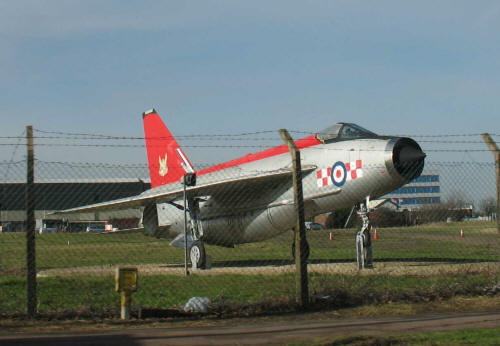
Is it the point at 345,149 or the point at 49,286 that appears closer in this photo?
the point at 49,286

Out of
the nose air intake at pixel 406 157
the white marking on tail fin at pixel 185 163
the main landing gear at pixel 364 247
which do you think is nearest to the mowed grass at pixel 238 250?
the white marking on tail fin at pixel 185 163

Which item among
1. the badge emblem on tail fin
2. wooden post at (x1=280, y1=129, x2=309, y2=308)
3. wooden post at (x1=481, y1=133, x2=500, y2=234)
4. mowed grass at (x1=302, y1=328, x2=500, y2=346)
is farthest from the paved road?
the badge emblem on tail fin

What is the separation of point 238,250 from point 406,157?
16350 millimetres

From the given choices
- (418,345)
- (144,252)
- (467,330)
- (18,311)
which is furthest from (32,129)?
(144,252)

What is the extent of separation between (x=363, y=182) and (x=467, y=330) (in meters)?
8.44

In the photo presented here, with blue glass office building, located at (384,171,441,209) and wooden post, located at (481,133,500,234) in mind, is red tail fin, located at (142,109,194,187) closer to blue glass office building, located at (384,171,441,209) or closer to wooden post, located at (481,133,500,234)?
blue glass office building, located at (384,171,441,209)

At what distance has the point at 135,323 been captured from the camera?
824 cm

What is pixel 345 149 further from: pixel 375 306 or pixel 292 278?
pixel 375 306

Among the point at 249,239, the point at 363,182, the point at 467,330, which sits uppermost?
the point at 363,182

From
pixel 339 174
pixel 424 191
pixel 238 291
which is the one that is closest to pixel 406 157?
pixel 424 191

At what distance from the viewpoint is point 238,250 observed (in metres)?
30.3

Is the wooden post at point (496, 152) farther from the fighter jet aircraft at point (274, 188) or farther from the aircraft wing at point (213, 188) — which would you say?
the aircraft wing at point (213, 188)

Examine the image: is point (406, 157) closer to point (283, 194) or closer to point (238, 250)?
point (283, 194)

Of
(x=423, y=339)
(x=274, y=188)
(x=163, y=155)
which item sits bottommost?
(x=423, y=339)
